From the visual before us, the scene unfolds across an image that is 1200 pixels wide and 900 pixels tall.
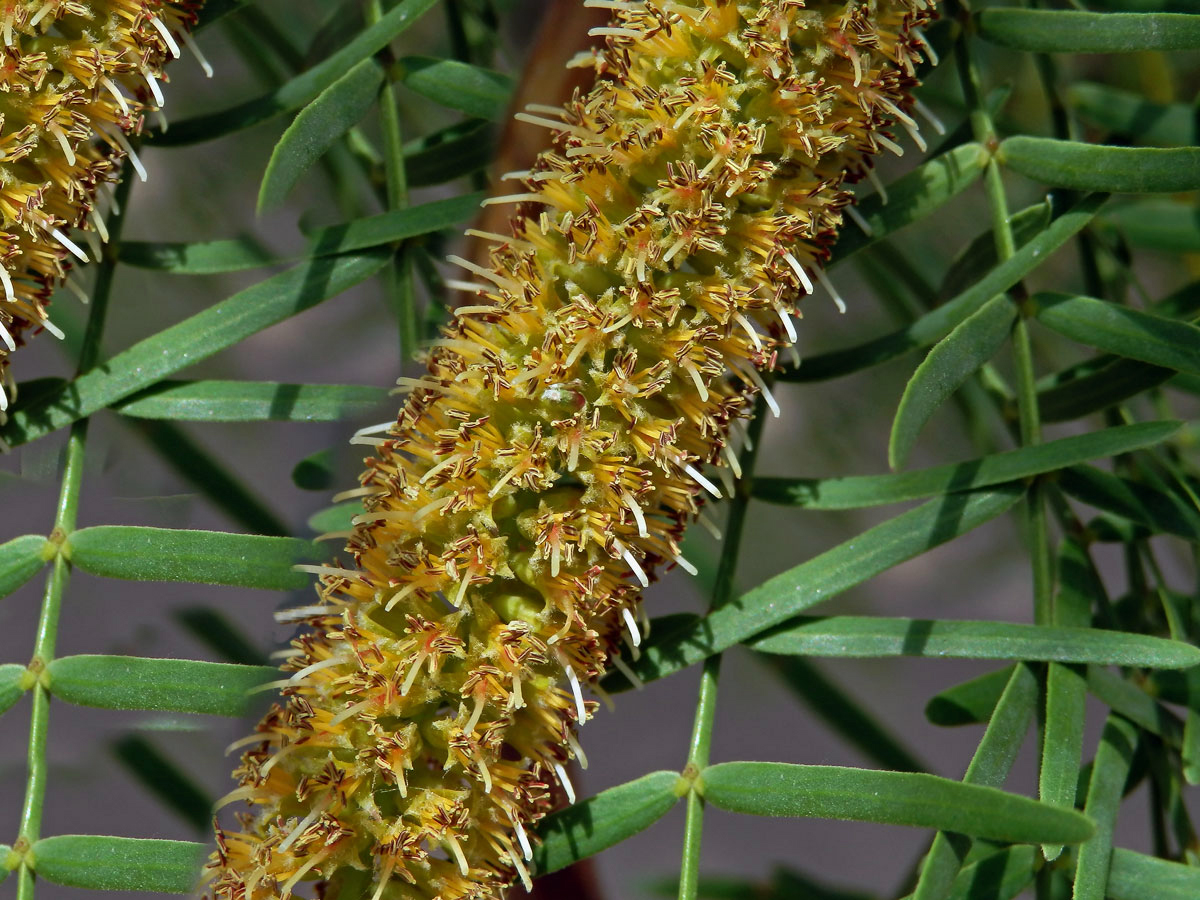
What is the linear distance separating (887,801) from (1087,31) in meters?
0.21

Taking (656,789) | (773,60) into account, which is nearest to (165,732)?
(656,789)

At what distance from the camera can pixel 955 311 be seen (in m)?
0.32

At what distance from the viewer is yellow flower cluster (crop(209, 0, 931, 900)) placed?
0.27m

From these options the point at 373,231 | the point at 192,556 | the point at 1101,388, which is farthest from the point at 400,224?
the point at 1101,388

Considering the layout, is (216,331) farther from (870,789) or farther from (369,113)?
(870,789)

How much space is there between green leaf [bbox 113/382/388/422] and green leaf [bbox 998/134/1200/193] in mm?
195

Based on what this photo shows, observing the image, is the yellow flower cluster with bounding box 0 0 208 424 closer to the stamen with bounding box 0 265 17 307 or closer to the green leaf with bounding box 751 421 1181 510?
the stamen with bounding box 0 265 17 307

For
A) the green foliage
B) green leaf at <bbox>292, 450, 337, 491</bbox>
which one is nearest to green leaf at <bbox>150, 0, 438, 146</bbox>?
the green foliage

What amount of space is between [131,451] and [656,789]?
179 mm

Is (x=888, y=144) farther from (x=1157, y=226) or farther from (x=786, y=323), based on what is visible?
(x=1157, y=226)

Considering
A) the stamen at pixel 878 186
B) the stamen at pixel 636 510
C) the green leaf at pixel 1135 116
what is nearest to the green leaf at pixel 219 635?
the stamen at pixel 636 510

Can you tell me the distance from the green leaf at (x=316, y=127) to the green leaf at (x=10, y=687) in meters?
0.14

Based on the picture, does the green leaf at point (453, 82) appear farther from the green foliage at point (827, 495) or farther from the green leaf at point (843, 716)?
the green leaf at point (843, 716)

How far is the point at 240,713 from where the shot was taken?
0.29m
